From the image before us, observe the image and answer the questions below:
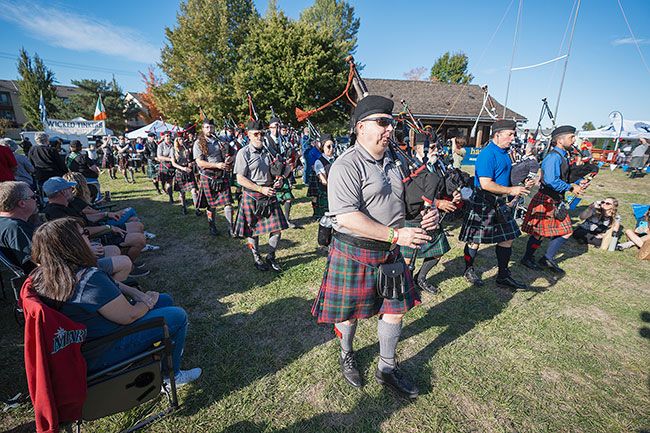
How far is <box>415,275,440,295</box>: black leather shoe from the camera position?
3631 millimetres

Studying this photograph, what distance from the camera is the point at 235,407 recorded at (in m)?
2.09

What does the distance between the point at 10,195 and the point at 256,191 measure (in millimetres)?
2210

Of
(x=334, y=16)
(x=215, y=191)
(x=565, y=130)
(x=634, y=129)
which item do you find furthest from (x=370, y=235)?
(x=334, y=16)

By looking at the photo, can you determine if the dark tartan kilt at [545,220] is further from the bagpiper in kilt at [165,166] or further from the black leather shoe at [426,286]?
the bagpiper in kilt at [165,166]

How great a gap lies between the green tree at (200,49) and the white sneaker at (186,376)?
963 inches

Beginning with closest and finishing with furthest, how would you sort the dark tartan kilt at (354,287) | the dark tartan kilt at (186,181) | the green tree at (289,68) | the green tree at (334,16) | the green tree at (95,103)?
the dark tartan kilt at (354,287) → the dark tartan kilt at (186,181) → the green tree at (289,68) → the green tree at (334,16) → the green tree at (95,103)

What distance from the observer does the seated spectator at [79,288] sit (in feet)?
5.05

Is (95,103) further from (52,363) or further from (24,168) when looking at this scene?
(52,363)

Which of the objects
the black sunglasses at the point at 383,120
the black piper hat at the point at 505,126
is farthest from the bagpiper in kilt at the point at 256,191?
the black piper hat at the point at 505,126

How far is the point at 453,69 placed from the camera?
3575cm

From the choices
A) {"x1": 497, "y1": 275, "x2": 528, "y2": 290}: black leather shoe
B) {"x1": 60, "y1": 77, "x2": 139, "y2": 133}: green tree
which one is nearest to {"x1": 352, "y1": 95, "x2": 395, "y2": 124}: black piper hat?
{"x1": 497, "y1": 275, "x2": 528, "y2": 290}: black leather shoe

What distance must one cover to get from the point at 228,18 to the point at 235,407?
99.4ft

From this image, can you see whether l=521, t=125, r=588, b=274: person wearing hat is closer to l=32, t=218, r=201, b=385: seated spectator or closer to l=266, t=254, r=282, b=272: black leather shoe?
l=266, t=254, r=282, b=272: black leather shoe

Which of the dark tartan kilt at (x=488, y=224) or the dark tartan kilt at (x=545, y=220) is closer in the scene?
the dark tartan kilt at (x=488, y=224)
